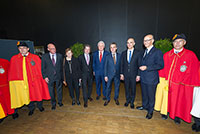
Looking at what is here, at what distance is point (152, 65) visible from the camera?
2.06 metres

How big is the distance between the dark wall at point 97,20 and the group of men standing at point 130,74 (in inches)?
111

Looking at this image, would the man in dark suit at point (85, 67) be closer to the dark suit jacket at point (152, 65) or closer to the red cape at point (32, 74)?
the red cape at point (32, 74)

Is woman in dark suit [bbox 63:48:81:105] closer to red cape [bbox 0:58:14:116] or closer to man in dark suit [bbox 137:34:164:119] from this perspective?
red cape [bbox 0:58:14:116]

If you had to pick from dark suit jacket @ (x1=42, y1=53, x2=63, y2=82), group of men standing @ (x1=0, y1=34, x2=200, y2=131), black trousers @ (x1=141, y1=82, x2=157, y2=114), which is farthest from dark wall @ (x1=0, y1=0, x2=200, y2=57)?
black trousers @ (x1=141, y1=82, x2=157, y2=114)

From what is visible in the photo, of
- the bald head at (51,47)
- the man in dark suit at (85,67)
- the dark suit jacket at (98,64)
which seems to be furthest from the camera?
the dark suit jacket at (98,64)

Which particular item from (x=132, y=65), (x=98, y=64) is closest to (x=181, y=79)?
(x=132, y=65)

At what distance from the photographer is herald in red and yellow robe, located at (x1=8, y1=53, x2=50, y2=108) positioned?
2264 mm

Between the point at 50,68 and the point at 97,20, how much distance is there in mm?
3774

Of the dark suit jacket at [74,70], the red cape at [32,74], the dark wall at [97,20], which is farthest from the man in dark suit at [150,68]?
the dark wall at [97,20]

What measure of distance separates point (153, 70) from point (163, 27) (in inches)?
158

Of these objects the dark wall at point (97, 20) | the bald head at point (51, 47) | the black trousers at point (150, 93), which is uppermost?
the dark wall at point (97, 20)

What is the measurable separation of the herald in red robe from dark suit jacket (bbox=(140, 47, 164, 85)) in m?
0.21

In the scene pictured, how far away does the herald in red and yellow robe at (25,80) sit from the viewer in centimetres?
226

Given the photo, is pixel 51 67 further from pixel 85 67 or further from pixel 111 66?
pixel 111 66
